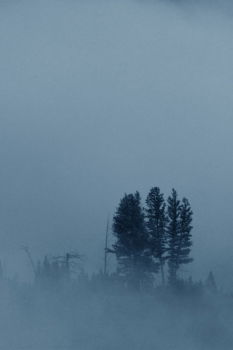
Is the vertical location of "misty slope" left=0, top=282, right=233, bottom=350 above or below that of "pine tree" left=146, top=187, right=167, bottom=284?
below

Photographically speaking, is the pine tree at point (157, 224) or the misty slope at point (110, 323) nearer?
the misty slope at point (110, 323)

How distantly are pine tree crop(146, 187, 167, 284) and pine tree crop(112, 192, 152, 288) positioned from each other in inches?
51.2

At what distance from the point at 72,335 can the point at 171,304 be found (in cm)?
1149

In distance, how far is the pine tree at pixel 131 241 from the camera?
71.2 meters

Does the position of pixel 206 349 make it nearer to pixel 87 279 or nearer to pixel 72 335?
pixel 72 335

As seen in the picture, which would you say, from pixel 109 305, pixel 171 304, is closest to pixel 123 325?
pixel 109 305

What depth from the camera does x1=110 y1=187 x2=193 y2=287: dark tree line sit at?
235 feet

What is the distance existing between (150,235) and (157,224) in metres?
1.58

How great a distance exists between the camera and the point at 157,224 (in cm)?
7525

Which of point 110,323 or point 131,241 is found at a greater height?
point 131,241

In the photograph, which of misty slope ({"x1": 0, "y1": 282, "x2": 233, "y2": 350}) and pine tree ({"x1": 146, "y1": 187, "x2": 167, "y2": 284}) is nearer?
misty slope ({"x1": 0, "y1": 282, "x2": 233, "y2": 350})

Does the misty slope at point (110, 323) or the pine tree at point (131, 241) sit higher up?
the pine tree at point (131, 241)

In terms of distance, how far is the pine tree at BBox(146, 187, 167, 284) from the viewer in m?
73.4

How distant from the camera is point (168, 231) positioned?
248 feet
